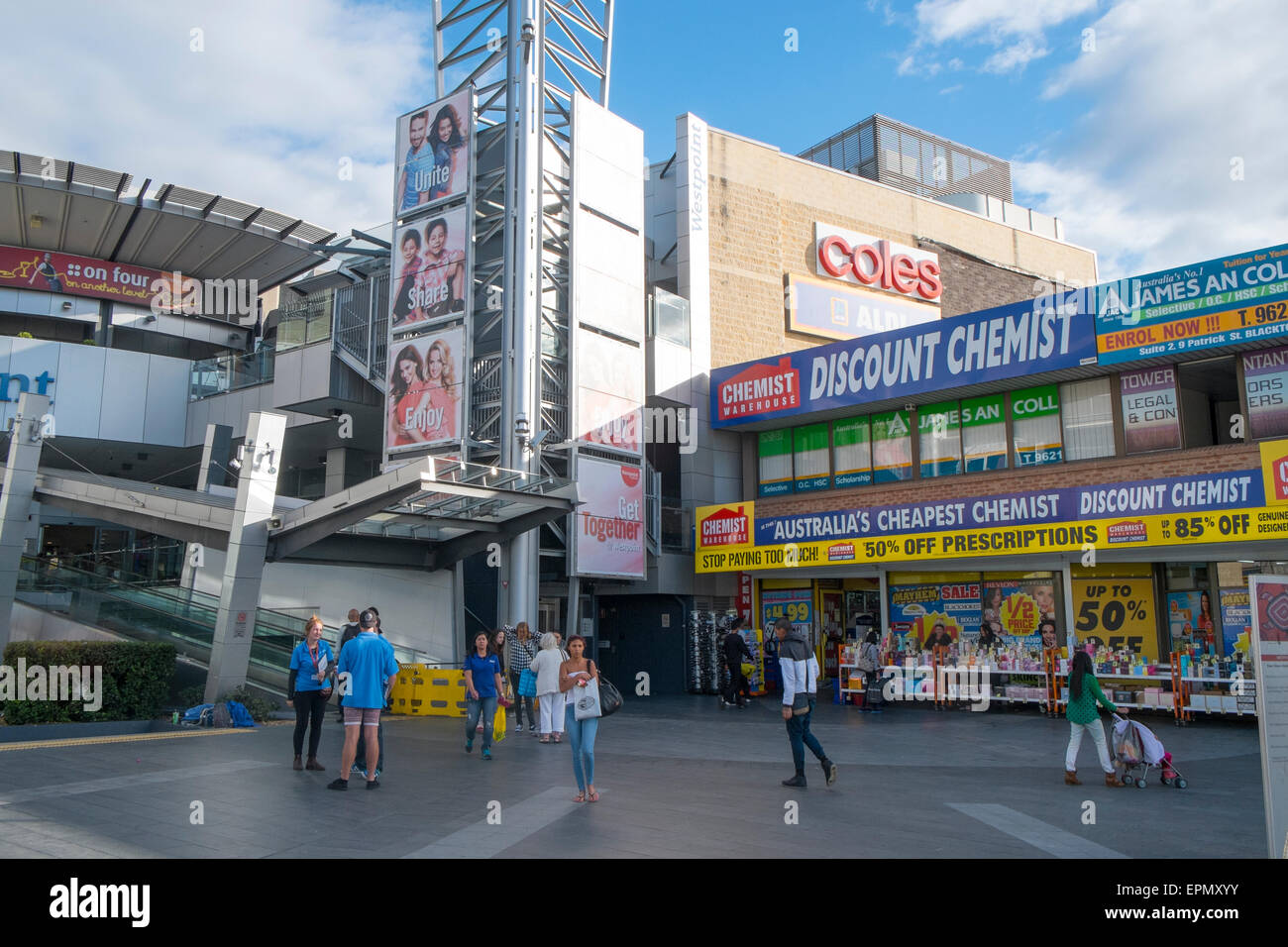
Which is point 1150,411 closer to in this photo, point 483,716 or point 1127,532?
point 1127,532

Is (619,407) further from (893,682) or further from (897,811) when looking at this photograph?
(897,811)

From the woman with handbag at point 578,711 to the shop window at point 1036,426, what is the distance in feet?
48.5

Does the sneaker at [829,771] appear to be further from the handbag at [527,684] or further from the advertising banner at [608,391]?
the advertising banner at [608,391]

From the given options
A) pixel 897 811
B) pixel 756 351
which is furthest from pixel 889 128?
pixel 897 811

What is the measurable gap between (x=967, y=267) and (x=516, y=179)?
1741cm

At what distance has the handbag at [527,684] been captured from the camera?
15.7m

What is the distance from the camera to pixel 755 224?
28.8 metres

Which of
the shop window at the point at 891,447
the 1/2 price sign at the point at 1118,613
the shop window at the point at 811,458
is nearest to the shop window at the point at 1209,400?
the 1/2 price sign at the point at 1118,613

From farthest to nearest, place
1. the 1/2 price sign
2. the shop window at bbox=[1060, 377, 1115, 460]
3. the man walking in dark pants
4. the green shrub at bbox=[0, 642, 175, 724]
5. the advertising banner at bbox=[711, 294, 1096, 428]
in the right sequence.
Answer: the man walking in dark pants, the advertising banner at bbox=[711, 294, 1096, 428], the shop window at bbox=[1060, 377, 1115, 460], the 1/2 price sign, the green shrub at bbox=[0, 642, 175, 724]

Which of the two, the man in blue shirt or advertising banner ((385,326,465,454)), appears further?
advertising banner ((385,326,465,454))

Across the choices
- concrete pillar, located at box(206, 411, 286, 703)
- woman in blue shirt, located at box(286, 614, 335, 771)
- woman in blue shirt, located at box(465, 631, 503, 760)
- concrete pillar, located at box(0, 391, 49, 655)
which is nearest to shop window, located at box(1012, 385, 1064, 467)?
woman in blue shirt, located at box(465, 631, 503, 760)

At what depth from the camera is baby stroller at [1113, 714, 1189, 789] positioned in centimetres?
1105

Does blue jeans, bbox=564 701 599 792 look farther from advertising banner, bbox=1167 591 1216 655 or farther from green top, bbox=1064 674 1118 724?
advertising banner, bbox=1167 591 1216 655

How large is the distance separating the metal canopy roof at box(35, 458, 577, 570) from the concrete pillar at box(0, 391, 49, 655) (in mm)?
486
